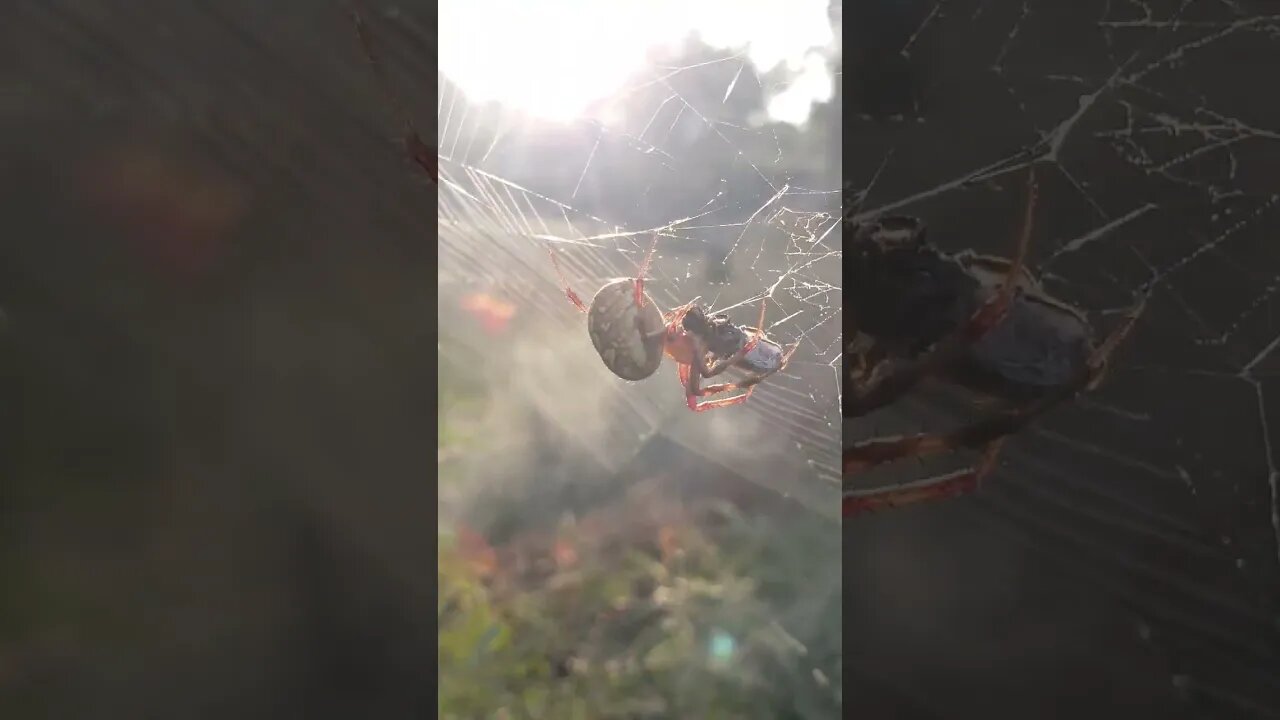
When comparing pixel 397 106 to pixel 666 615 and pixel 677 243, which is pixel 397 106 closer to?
pixel 677 243

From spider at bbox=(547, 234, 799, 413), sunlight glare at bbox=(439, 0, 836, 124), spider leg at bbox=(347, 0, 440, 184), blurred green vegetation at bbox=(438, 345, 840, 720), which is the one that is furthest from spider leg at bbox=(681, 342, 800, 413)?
spider leg at bbox=(347, 0, 440, 184)

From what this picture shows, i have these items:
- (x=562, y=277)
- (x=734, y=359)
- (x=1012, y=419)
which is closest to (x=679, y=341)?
(x=734, y=359)

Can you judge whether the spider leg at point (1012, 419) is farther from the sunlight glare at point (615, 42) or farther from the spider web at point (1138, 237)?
the sunlight glare at point (615, 42)

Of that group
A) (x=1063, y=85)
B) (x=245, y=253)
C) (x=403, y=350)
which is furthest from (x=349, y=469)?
(x=1063, y=85)

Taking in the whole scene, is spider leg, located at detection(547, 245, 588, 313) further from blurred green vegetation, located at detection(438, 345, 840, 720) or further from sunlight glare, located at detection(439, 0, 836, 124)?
blurred green vegetation, located at detection(438, 345, 840, 720)

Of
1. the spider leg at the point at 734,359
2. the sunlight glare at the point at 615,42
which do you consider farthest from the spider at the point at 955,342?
the sunlight glare at the point at 615,42

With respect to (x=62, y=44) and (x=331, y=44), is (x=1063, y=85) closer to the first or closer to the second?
(x=331, y=44)

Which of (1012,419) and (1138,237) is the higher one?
(1138,237)
